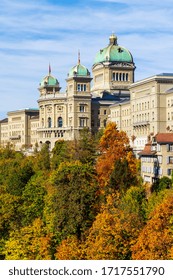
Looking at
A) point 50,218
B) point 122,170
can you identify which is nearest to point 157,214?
point 50,218

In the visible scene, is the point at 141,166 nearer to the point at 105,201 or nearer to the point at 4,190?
the point at 4,190

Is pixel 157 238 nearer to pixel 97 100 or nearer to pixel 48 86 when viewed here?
pixel 97 100

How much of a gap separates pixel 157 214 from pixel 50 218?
481 inches

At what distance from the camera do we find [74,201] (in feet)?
176

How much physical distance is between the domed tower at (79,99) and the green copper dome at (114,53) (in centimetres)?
1335

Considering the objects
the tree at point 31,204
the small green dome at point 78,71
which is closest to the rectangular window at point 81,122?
the small green dome at point 78,71

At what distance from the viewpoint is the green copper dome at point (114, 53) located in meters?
185

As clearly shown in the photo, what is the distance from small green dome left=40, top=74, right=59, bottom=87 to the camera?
195 meters

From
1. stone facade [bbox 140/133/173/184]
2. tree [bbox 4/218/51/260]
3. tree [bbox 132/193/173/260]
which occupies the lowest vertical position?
tree [bbox 4/218/51/260]

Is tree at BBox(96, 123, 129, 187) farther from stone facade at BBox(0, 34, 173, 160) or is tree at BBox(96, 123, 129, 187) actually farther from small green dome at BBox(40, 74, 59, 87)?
small green dome at BBox(40, 74, 59, 87)

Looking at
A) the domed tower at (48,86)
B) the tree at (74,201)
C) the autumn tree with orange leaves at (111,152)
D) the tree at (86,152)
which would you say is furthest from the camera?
the domed tower at (48,86)

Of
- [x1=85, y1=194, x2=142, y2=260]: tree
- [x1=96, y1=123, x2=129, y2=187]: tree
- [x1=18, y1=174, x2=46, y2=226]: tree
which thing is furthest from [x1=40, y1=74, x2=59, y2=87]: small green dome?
[x1=85, y1=194, x2=142, y2=260]: tree

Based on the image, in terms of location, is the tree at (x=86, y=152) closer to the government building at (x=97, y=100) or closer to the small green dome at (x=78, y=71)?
the government building at (x=97, y=100)

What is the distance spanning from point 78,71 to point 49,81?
78.1 ft
